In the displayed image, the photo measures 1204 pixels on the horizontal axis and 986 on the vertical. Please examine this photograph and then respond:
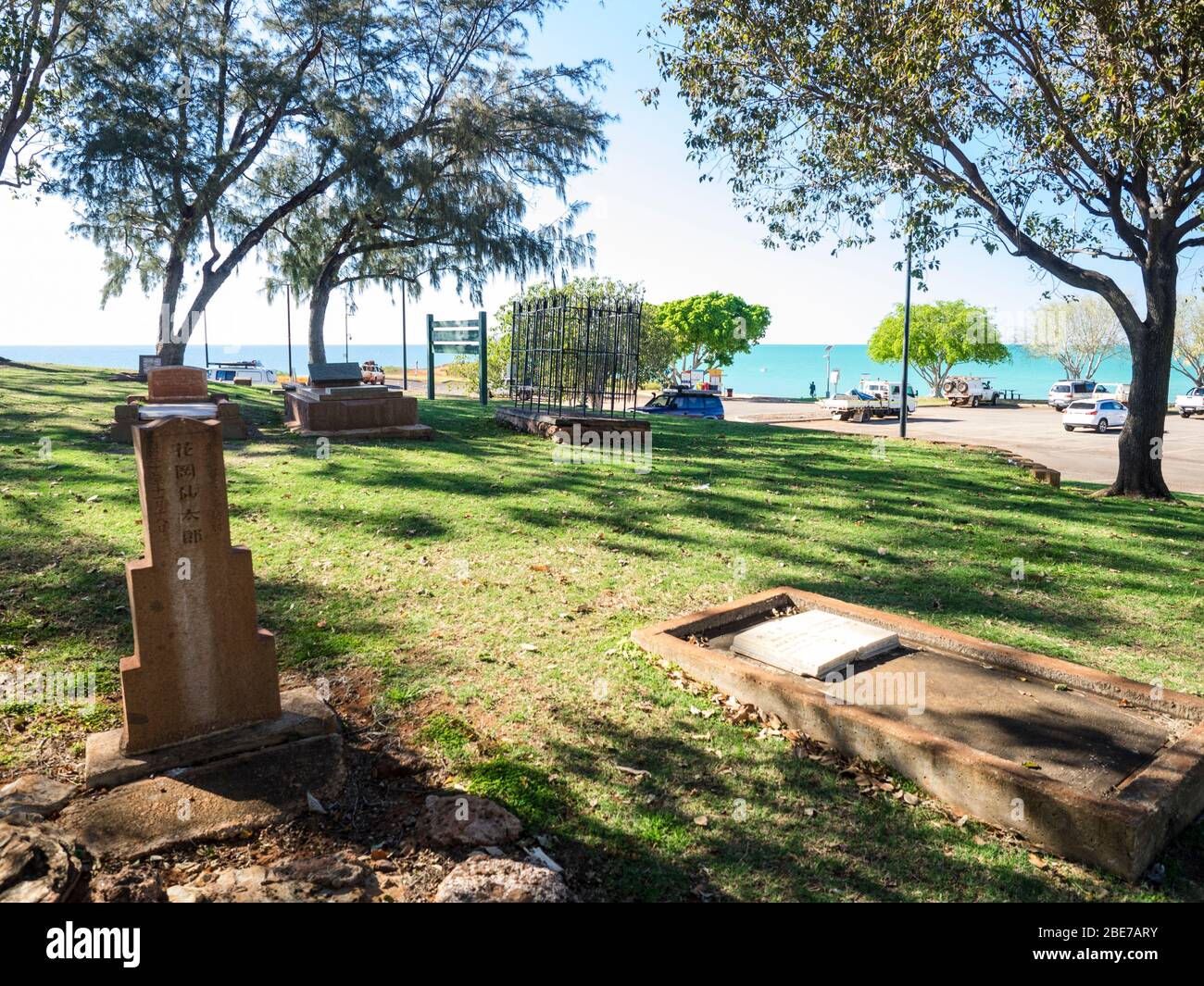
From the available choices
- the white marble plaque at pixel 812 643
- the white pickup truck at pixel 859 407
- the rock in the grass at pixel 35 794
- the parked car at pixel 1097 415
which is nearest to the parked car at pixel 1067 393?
the white pickup truck at pixel 859 407

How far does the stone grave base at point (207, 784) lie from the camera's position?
3.36 metres

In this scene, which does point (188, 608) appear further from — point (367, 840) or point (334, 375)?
point (334, 375)

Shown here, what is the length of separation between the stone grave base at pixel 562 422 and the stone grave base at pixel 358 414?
1789 millimetres

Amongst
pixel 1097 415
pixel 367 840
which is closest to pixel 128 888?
pixel 367 840

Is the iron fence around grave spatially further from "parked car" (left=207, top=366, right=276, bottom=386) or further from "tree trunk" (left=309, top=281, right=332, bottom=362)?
"parked car" (left=207, top=366, right=276, bottom=386)

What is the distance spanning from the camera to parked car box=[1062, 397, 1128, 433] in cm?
3288

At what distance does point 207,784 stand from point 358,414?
34.6ft

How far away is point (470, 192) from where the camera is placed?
21359mm

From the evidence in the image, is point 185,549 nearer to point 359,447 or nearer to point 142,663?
point 142,663

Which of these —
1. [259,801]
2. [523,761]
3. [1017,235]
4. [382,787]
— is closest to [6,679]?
[259,801]

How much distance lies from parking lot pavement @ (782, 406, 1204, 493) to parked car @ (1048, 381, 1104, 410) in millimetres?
838

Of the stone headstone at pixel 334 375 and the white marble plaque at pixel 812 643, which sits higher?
the stone headstone at pixel 334 375

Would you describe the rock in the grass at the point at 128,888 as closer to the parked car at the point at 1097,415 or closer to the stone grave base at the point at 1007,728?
the stone grave base at the point at 1007,728

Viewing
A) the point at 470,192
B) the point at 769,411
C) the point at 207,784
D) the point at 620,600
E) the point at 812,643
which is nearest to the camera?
the point at 207,784
